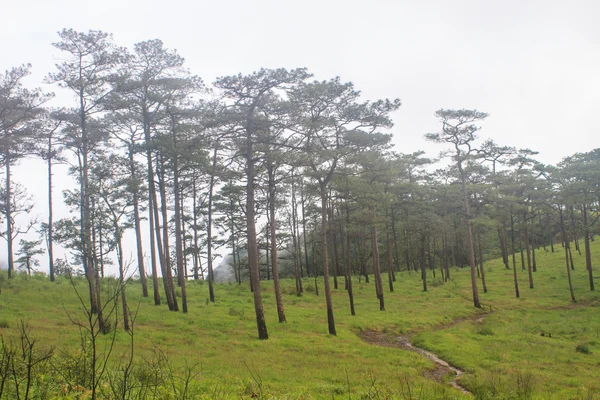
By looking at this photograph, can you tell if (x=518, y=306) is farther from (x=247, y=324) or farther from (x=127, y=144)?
(x=127, y=144)

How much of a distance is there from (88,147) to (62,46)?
5.31 m

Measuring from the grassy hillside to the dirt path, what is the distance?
0.58 ft

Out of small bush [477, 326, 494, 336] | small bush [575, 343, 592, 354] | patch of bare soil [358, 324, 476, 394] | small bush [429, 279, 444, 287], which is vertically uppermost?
patch of bare soil [358, 324, 476, 394]

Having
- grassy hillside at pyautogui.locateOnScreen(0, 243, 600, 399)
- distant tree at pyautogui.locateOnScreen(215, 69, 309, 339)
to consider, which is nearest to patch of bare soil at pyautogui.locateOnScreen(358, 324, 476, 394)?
grassy hillside at pyautogui.locateOnScreen(0, 243, 600, 399)

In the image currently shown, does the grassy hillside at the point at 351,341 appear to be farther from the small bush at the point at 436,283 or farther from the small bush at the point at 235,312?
the small bush at the point at 436,283

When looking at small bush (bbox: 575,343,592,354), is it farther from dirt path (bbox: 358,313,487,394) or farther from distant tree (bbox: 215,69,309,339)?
distant tree (bbox: 215,69,309,339)

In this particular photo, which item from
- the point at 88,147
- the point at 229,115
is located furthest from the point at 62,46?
the point at 229,115

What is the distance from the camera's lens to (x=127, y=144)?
23.7m

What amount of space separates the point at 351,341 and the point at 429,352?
3261 mm

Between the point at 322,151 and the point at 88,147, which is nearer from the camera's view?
the point at 322,151

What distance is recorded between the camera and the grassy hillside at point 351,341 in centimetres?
978

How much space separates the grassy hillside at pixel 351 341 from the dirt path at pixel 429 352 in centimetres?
18

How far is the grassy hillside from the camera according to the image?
9781 millimetres

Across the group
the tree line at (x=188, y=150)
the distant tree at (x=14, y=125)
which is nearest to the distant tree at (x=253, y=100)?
the tree line at (x=188, y=150)
